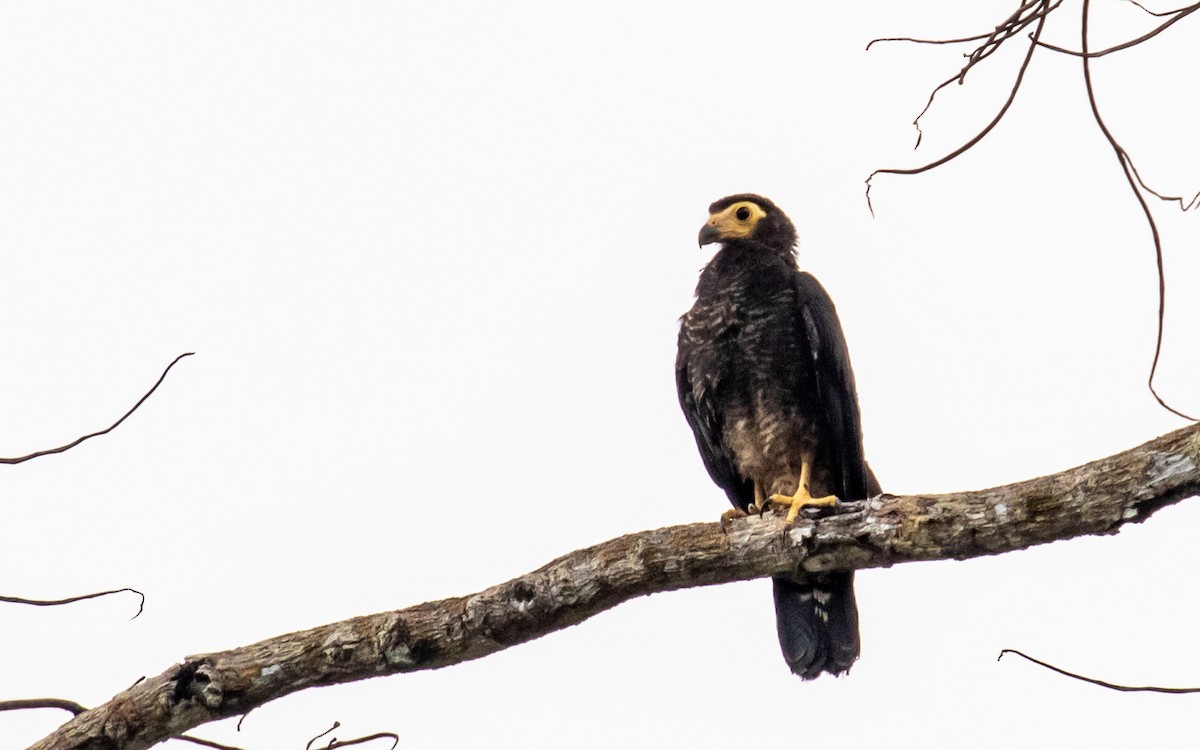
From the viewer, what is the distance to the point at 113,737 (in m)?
3.56

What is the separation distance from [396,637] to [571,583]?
0.52 meters

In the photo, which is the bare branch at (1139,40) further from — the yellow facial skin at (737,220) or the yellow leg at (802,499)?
the yellow facial skin at (737,220)

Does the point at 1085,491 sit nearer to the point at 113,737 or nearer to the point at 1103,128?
the point at 1103,128

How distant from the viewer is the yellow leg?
4129mm

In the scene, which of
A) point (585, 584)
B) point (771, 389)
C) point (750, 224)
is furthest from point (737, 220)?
point (585, 584)

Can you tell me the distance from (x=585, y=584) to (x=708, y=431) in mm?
2150

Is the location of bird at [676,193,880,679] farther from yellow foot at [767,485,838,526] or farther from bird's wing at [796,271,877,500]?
yellow foot at [767,485,838,526]

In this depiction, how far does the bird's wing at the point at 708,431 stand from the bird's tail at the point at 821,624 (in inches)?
35.4

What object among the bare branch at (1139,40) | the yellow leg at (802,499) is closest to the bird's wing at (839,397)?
the yellow leg at (802,499)

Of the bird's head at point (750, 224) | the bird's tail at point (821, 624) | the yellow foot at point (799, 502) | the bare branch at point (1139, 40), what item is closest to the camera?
the bare branch at point (1139, 40)

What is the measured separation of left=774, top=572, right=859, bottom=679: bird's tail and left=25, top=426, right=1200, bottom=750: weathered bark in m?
1.10

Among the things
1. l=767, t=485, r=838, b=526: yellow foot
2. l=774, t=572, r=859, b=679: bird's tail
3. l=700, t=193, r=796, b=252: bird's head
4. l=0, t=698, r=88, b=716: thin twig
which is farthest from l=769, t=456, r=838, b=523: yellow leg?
l=0, t=698, r=88, b=716: thin twig

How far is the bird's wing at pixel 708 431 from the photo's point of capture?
572cm

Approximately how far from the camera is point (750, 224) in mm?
6211
